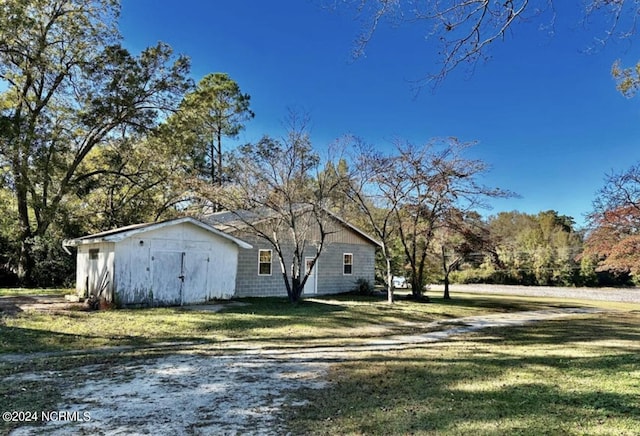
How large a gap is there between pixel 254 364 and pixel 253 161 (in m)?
9.49

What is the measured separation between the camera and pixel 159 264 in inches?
542

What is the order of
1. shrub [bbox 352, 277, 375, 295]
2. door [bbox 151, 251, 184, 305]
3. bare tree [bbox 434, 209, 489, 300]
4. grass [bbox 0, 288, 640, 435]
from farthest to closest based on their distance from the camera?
shrub [bbox 352, 277, 375, 295]
bare tree [bbox 434, 209, 489, 300]
door [bbox 151, 251, 184, 305]
grass [bbox 0, 288, 640, 435]

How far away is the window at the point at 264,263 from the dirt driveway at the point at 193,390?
10.5 m

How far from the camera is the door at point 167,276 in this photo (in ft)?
44.8

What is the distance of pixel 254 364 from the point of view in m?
6.57

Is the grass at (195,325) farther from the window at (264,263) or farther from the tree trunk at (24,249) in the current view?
the tree trunk at (24,249)

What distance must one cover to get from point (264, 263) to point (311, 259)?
2.40m

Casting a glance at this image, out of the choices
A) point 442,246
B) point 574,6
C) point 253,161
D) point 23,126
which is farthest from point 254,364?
point 23,126

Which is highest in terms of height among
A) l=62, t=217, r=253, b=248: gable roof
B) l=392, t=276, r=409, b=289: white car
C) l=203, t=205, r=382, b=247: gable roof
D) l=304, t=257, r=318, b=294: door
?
l=203, t=205, r=382, b=247: gable roof

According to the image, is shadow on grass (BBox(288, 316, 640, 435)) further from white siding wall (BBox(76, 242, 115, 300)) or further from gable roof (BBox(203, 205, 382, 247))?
white siding wall (BBox(76, 242, 115, 300))

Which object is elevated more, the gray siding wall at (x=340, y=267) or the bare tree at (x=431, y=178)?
the bare tree at (x=431, y=178)

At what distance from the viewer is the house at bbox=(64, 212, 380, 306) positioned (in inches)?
516

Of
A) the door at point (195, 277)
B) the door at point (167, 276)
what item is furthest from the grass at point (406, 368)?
the door at point (195, 277)

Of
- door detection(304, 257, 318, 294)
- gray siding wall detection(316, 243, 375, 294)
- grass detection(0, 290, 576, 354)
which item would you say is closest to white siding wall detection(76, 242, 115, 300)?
grass detection(0, 290, 576, 354)
